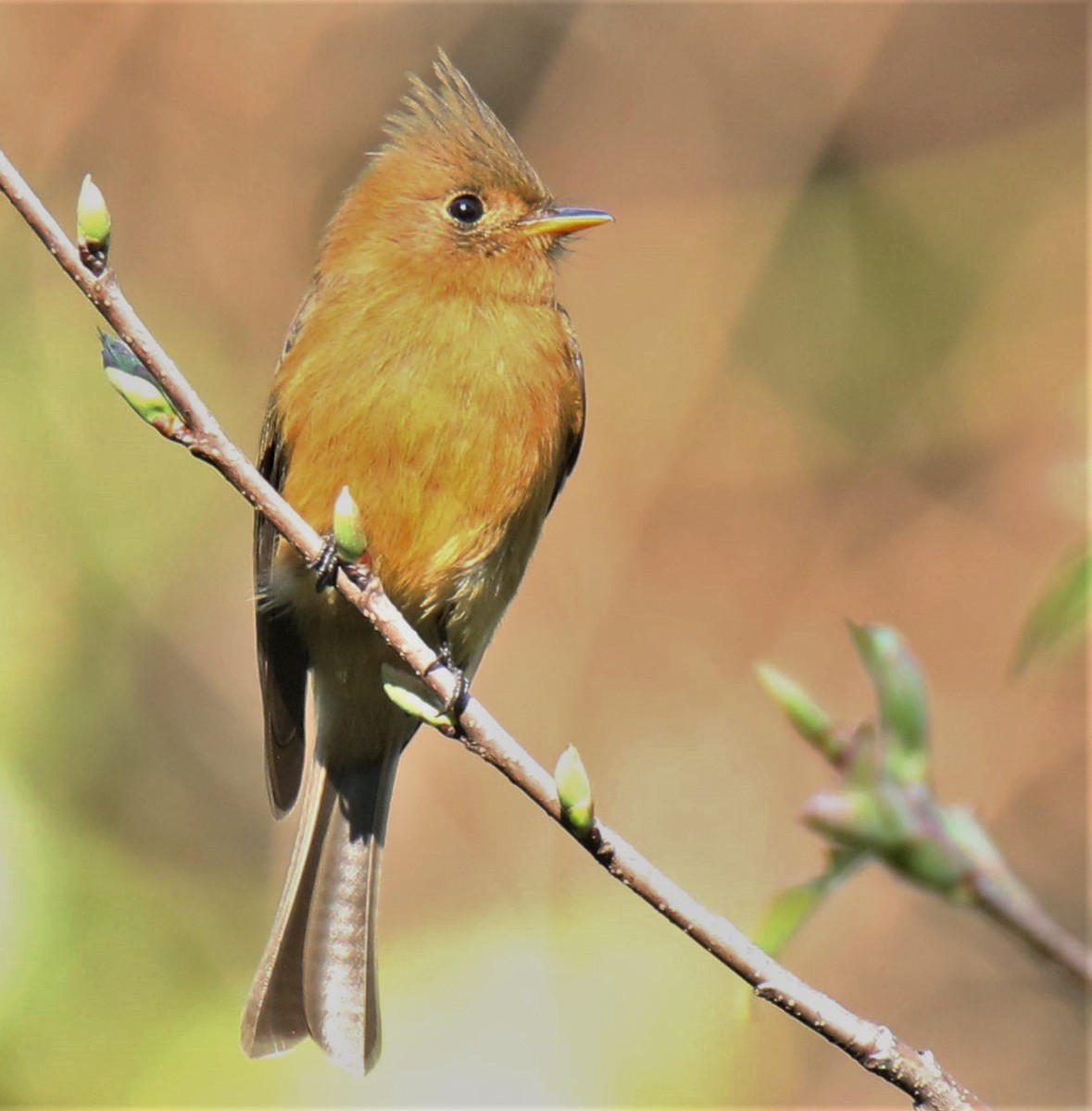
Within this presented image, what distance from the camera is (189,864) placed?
4.69 meters

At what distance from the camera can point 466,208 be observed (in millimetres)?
4012

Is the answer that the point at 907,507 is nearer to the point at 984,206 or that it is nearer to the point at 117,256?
the point at 984,206

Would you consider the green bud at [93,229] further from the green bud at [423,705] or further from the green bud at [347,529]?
the green bud at [423,705]

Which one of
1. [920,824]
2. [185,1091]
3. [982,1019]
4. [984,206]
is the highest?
[984,206]

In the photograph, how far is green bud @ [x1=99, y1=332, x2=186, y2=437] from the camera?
227 centimetres

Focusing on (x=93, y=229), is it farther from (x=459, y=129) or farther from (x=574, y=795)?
(x=459, y=129)

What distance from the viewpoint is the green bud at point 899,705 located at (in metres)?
2.41

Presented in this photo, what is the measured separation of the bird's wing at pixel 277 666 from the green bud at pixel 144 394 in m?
1.40

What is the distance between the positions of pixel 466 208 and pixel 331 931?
165 cm

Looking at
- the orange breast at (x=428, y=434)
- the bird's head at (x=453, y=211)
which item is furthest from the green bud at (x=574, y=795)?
the bird's head at (x=453, y=211)

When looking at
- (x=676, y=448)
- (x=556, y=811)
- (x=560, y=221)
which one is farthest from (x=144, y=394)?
(x=676, y=448)

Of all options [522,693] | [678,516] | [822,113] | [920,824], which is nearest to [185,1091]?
[920,824]

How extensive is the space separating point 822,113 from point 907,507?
55.8 inches

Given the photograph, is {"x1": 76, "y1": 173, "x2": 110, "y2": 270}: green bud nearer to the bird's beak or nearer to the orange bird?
the orange bird
